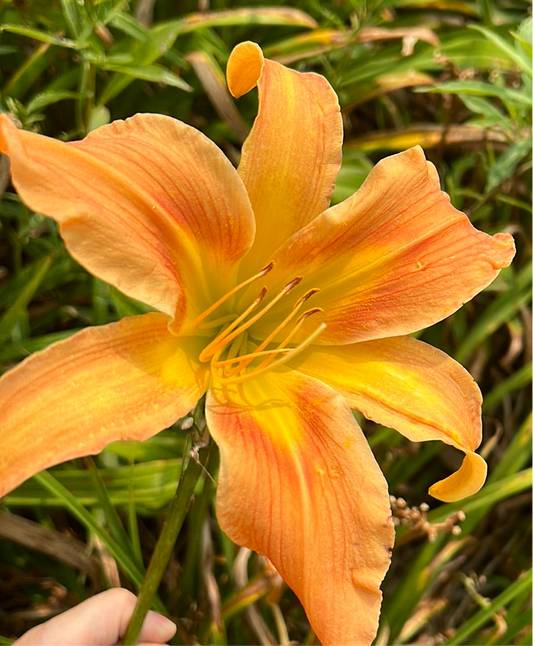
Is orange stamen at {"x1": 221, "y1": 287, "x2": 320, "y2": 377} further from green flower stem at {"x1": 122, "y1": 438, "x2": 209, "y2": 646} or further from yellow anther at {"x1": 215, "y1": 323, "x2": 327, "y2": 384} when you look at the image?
green flower stem at {"x1": 122, "y1": 438, "x2": 209, "y2": 646}

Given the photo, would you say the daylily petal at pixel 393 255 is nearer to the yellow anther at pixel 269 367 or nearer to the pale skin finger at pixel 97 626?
the yellow anther at pixel 269 367

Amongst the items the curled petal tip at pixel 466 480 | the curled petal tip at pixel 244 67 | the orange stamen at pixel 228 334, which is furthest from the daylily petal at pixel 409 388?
the curled petal tip at pixel 244 67

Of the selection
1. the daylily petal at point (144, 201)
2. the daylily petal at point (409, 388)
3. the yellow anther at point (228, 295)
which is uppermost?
the daylily petal at point (144, 201)

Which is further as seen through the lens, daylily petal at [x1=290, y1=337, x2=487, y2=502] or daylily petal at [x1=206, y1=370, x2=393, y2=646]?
daylily petal at [x1=290, y1=337, x2=487, y2=502]

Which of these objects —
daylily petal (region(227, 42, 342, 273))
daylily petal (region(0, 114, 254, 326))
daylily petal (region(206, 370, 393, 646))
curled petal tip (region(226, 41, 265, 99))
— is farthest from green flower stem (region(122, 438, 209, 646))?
curled petal tip (region(226, 41, 265, 99))

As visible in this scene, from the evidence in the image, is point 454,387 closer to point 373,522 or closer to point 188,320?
point 373,522

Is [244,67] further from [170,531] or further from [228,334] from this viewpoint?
[170,531]
